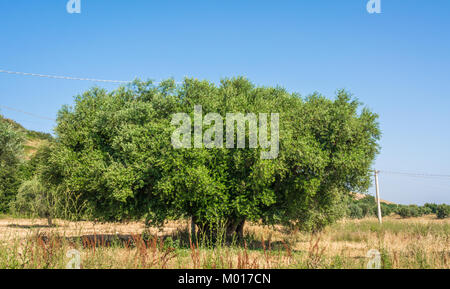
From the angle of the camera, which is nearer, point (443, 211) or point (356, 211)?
point (356, 211)

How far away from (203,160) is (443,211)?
65.5m

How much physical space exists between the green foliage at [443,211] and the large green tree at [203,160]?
54.5 m

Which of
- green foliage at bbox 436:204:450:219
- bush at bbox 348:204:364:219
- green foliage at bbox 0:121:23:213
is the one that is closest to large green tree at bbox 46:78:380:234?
green foliage at bbox 0:121:23:213

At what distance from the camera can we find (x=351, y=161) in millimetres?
18547

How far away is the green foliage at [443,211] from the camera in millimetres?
62716

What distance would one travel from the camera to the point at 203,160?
686 inches

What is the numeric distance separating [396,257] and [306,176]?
10.4 meters

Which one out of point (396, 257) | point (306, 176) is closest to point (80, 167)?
point (306, 176)

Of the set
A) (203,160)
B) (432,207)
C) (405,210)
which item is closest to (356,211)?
(405,210)

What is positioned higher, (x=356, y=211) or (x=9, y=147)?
(x=9, y=147)

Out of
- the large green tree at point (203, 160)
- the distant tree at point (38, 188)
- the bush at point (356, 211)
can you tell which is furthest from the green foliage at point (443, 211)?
the distant tree at point (38, 188)

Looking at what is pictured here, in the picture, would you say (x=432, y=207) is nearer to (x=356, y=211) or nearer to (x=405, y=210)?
(x=405, y=210)

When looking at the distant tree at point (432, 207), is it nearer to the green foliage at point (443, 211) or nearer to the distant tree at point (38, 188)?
the green foliage at point (443, 211)
